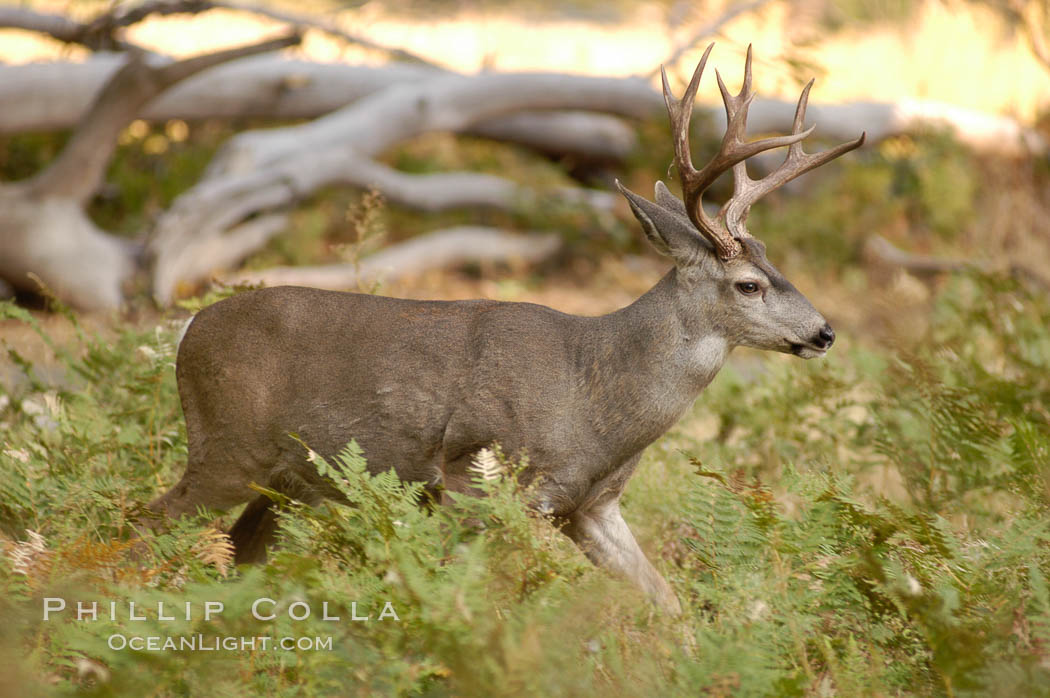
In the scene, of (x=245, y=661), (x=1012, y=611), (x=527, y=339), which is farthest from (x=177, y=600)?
(x=1012, y=611)

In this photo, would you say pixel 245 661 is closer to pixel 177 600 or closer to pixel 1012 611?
pixel 177 600

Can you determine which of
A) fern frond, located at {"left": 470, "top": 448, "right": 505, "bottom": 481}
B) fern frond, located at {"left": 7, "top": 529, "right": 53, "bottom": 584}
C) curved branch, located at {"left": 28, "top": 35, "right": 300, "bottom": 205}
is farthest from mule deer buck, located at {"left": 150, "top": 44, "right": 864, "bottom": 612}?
curved branch, located at {"left": 28, "top": 35, "right": 300, "bottom": 205}

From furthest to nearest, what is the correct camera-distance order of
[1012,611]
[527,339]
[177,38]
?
1. [177,38]
2. [527,339]
3. [1012,611]

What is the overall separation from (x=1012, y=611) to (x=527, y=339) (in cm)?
206

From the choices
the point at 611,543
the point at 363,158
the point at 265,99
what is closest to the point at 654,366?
the point at 611,543

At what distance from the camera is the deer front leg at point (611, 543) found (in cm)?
468

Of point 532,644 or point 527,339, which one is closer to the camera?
point 532,644

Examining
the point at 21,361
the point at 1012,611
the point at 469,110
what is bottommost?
the point at 469,110

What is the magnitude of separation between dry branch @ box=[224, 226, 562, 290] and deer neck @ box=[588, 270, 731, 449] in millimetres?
6609

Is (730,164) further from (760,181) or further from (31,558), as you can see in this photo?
(31,558)

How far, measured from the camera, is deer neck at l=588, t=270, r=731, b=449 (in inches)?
175

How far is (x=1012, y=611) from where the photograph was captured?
12.3ft

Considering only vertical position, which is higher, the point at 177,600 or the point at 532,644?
the point at 532,644

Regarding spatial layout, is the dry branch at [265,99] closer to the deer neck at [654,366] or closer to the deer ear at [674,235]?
the deer ear at [674,235]
